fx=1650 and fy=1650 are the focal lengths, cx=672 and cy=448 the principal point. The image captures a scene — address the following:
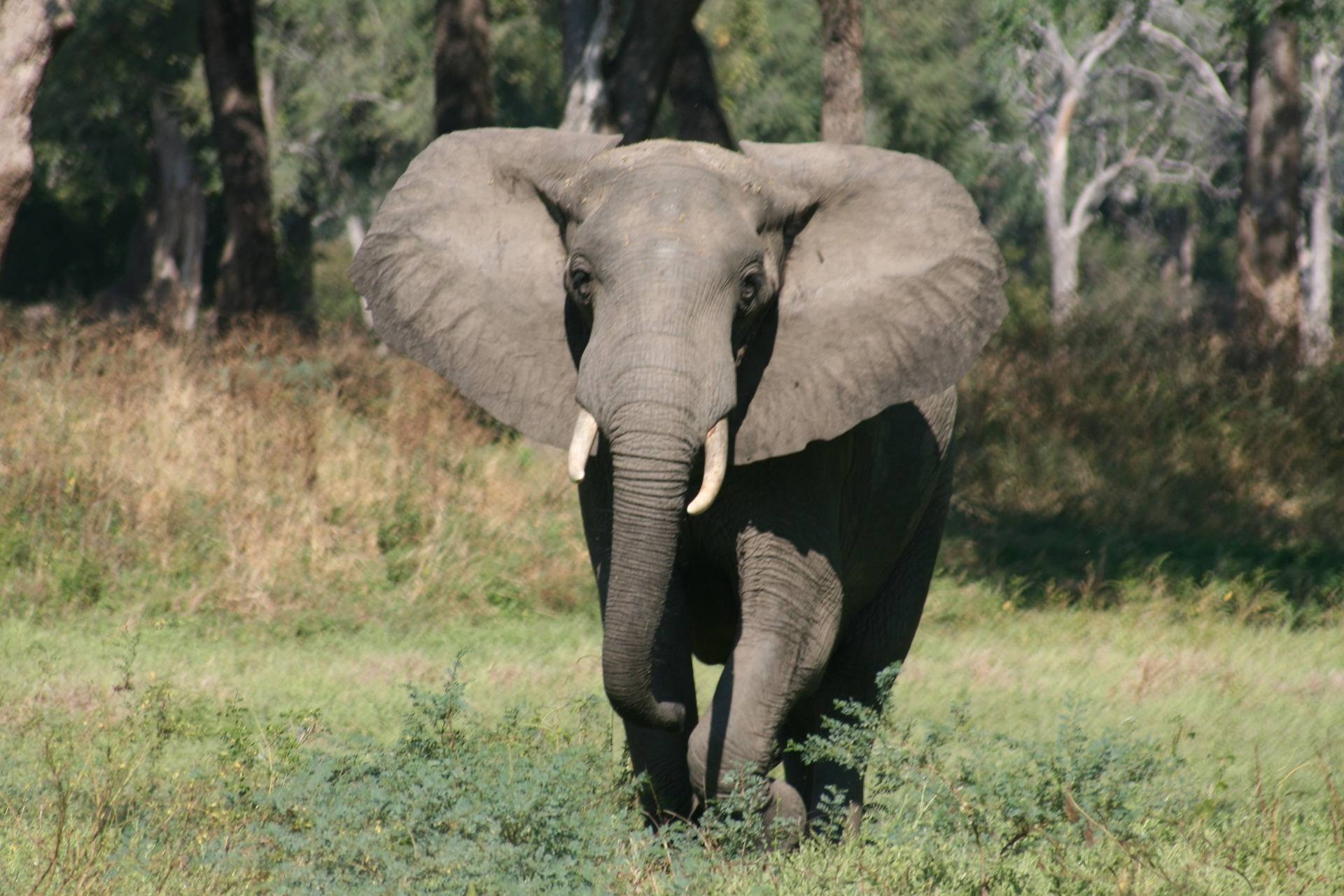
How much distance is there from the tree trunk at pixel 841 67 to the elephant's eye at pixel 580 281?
1081 cm

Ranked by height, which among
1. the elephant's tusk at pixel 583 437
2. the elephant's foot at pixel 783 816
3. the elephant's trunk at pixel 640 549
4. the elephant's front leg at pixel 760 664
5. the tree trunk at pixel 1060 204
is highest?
the elephant's tusk at pixel 583 437

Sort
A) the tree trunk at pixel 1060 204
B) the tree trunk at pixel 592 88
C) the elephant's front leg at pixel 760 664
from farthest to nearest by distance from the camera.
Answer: the tree trunk at pixel 1060 204 < the tree trunk at pixel 592 88 < the elephant's front leg at pixel 760 664

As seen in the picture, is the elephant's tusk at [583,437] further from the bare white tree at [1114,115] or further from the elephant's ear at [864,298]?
the bare white tree at [1114,115]

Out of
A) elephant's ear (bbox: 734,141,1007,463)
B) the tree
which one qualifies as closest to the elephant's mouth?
elephant's ear (bbox: 734,141,1007,463)

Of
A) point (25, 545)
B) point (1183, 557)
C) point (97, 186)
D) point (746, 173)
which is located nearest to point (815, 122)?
point (97, 186)

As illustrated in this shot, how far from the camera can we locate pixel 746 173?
190 inches

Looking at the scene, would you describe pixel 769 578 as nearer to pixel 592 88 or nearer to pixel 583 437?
pixel 583 437

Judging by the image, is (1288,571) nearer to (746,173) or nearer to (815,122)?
(746,173)

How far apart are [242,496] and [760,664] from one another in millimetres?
5797

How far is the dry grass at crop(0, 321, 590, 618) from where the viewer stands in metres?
9.27

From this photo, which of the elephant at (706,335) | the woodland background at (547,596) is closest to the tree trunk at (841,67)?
the woodland background at (547,596)

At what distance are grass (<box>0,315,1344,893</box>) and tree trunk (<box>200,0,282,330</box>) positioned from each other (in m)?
3.02

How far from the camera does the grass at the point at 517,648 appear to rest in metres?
4.80

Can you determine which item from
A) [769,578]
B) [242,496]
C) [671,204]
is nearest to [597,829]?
[769,578]
